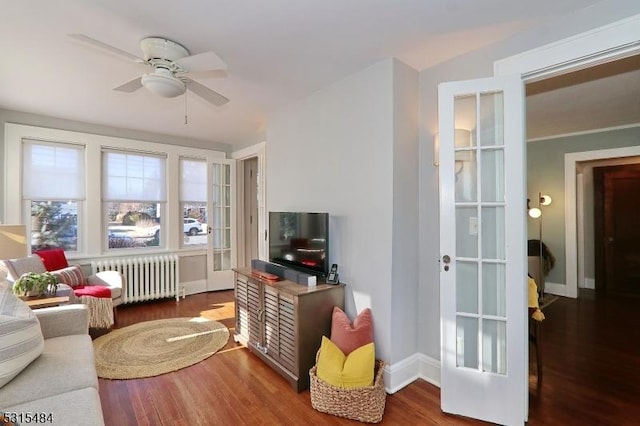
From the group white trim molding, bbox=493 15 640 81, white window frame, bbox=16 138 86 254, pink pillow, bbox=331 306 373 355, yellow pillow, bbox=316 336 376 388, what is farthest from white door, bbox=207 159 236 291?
white trim molding, bbox=493 15 640 81

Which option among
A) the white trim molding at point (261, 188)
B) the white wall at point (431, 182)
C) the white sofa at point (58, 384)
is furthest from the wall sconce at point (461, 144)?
the white trim molding at point (261, 188)

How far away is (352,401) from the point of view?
6.47 feet

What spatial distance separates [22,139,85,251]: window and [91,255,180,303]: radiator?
0.59 metres

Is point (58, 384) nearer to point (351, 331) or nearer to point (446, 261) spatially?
point (351, 331)

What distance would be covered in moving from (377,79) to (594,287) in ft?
18.4

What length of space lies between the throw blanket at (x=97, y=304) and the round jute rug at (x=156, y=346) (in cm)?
17

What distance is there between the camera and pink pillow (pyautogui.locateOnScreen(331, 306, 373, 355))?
2.28m

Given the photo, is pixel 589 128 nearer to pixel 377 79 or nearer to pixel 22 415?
pixel 377 79

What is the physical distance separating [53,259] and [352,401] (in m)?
3.69

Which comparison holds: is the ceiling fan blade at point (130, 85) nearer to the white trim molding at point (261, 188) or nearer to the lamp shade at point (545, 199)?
the white trim molding at point (261, 188)

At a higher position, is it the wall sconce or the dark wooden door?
the wall sconce

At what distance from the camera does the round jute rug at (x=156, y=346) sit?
2627mm

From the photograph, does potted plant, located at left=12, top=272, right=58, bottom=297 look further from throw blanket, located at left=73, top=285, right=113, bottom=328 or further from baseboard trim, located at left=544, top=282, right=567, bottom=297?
baseboard trim, located at left=544, top=282, right=567, bottom=297

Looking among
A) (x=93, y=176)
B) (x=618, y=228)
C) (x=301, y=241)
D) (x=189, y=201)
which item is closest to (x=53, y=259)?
(x=93, y=176)
